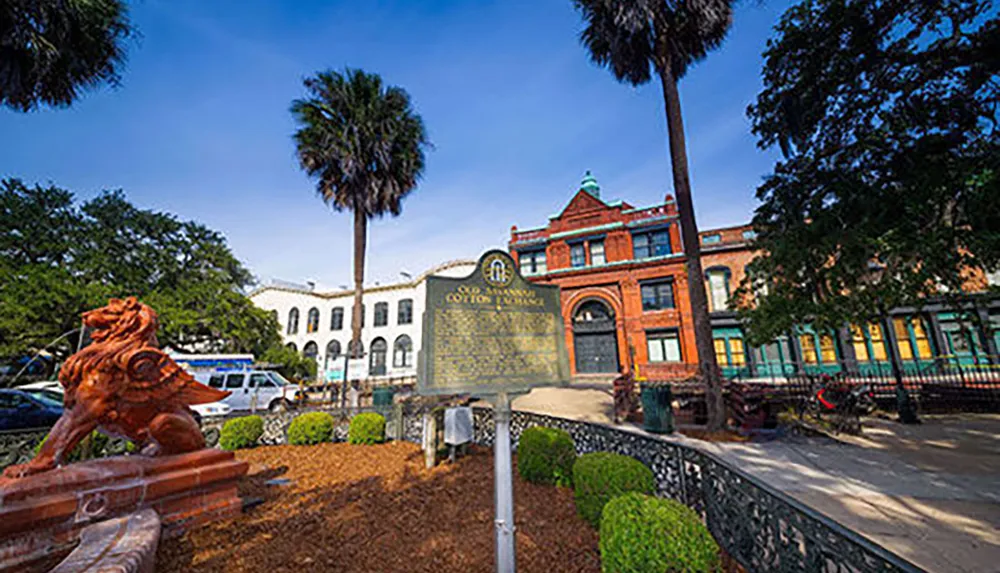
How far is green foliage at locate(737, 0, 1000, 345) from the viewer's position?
17.0 ft

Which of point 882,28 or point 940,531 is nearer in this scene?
point 940,531

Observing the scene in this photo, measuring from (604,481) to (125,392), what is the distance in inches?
227

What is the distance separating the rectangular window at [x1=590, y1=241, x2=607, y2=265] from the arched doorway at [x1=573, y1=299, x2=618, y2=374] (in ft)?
9.35

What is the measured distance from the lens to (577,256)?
81.7ft

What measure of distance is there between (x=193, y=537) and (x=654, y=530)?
5.08 meters

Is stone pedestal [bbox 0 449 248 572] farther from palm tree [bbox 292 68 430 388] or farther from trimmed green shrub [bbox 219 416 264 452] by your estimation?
palm tree [bbox 292 68 430 388]

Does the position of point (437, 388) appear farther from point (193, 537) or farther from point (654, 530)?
point (193, 537)

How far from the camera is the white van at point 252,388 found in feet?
47.6

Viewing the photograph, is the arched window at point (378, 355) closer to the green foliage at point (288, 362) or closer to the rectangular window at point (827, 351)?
the green foliage at point (288, 362)

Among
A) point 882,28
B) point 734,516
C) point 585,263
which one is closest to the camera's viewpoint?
point 734,516

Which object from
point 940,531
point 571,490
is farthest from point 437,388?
point 940,531

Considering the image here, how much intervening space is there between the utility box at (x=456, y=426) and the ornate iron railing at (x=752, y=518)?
2.64 meters

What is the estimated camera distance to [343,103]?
15328 mm

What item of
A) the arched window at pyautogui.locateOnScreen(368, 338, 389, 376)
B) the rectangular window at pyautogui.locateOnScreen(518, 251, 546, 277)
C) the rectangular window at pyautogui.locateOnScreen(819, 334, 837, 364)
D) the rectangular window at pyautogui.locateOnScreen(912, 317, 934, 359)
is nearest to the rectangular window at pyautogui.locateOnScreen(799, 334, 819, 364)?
the rectangular window at pyautogui.locateOnScreen(819, 334, 837, 364)
